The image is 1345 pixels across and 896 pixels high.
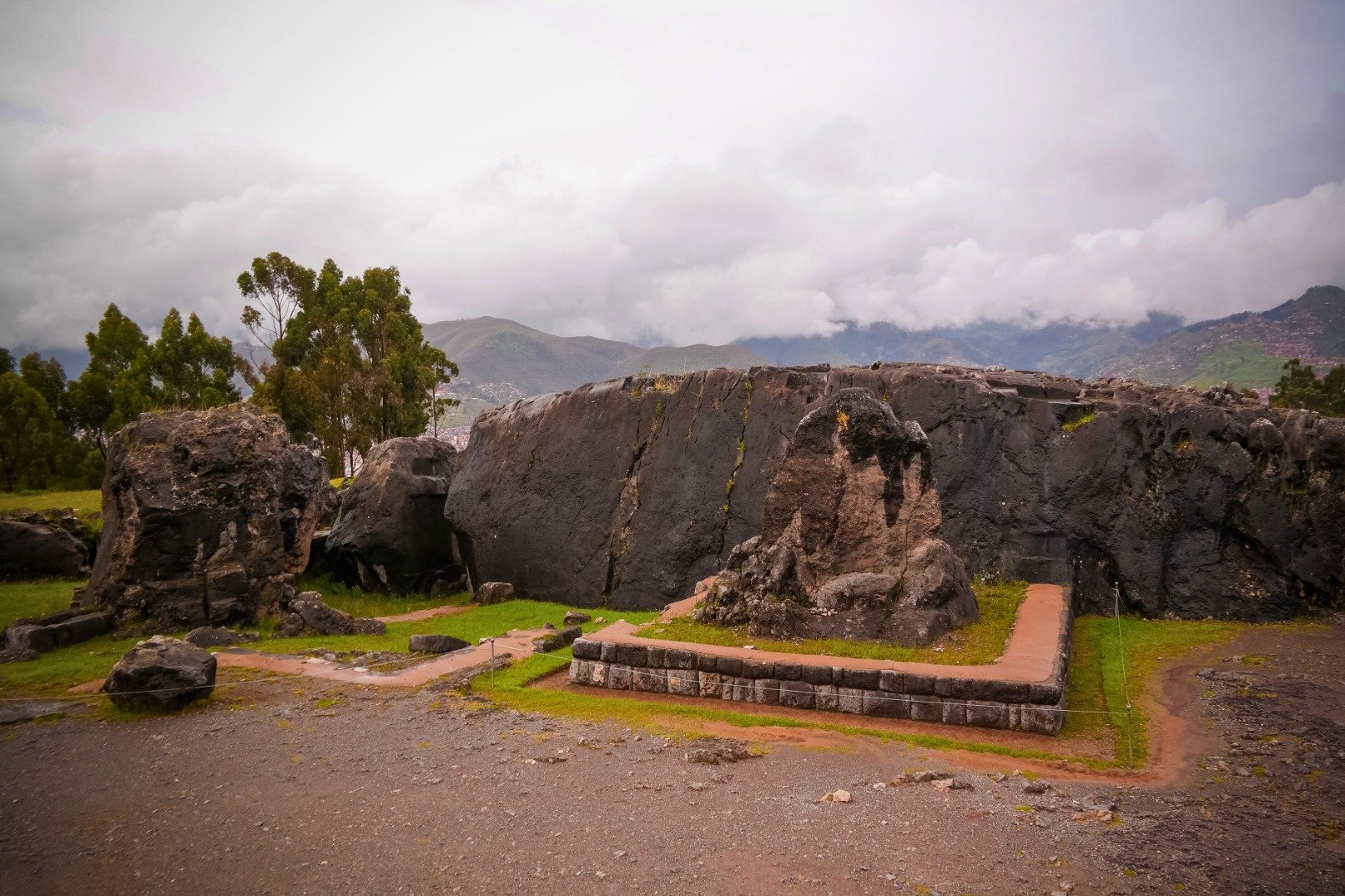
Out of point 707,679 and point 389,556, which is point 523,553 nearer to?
point 389,556

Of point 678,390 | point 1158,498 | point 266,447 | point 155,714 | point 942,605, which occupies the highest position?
point 678,390

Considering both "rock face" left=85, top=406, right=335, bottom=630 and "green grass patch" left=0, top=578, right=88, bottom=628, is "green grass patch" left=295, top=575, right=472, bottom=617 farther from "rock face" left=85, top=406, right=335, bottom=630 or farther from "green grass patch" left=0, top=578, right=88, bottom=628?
"green grass patch" left=0, top=578, right=88, bottom=628

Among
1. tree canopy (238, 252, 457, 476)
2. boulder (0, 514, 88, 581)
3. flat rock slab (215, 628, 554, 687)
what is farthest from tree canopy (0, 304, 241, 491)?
flat rock slab (215, 628, 554, 687)

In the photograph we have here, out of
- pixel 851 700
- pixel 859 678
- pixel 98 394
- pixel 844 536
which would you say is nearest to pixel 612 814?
pixel 851 700

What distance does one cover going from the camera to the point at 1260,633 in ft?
43.7

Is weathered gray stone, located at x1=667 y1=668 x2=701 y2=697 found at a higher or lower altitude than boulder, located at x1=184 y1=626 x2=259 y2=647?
higher

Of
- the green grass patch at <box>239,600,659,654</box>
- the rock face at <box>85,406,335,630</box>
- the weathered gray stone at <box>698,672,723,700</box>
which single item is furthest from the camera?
the rock face at <box>85,406,335,630</box>

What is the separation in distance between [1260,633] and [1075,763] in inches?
318

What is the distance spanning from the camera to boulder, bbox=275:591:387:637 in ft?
49.8

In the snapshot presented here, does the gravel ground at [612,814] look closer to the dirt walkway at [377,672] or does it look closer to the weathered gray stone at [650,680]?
the weathered gray stone at [650,680]

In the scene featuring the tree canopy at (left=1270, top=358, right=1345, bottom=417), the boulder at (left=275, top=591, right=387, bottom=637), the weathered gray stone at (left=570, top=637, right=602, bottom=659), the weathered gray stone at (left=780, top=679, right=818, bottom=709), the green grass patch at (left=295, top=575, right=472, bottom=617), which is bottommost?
the green grass patch at (left=295, top=575, right=472, bottom=617)

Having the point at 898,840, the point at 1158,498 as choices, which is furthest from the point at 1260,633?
the point at 898,840

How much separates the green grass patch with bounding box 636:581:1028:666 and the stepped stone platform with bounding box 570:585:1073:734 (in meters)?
0.26

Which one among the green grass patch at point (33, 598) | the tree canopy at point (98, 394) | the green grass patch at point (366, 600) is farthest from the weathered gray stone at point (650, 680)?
the tree canopy at point (98, 394)
